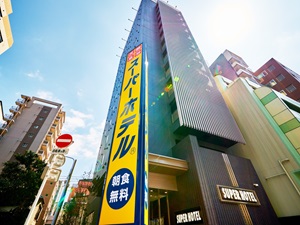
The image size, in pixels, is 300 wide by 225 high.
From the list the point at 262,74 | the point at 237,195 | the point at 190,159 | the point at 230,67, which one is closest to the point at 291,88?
the point at 262,74

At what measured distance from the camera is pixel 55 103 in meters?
43.8

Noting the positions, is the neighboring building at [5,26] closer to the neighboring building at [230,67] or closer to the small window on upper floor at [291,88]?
the neighboring building at [230,67]

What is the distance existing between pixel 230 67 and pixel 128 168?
115 ft

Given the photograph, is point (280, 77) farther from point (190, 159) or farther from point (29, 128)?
point (29, 128)

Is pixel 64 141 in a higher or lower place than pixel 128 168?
higher

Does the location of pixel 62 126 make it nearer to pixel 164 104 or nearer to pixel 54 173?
pixel 164 104

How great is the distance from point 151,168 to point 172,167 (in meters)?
1.26

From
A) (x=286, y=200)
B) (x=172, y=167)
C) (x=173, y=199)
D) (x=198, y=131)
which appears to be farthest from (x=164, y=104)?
(x=286, y=200)

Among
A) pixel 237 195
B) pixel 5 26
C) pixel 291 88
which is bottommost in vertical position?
pixel 237 195

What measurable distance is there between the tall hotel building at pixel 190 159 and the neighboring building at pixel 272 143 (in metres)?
1.30

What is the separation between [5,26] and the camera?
71.7 feet

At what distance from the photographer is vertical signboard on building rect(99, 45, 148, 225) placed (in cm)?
341

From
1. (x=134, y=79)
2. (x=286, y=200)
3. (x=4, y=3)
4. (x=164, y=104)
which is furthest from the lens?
(x=4, y=3)

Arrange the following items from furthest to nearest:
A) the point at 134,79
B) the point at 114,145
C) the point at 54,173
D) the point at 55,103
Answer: the point at 55,103 → the point at 134,79 → the point at 114,145 → the point at 54,173
